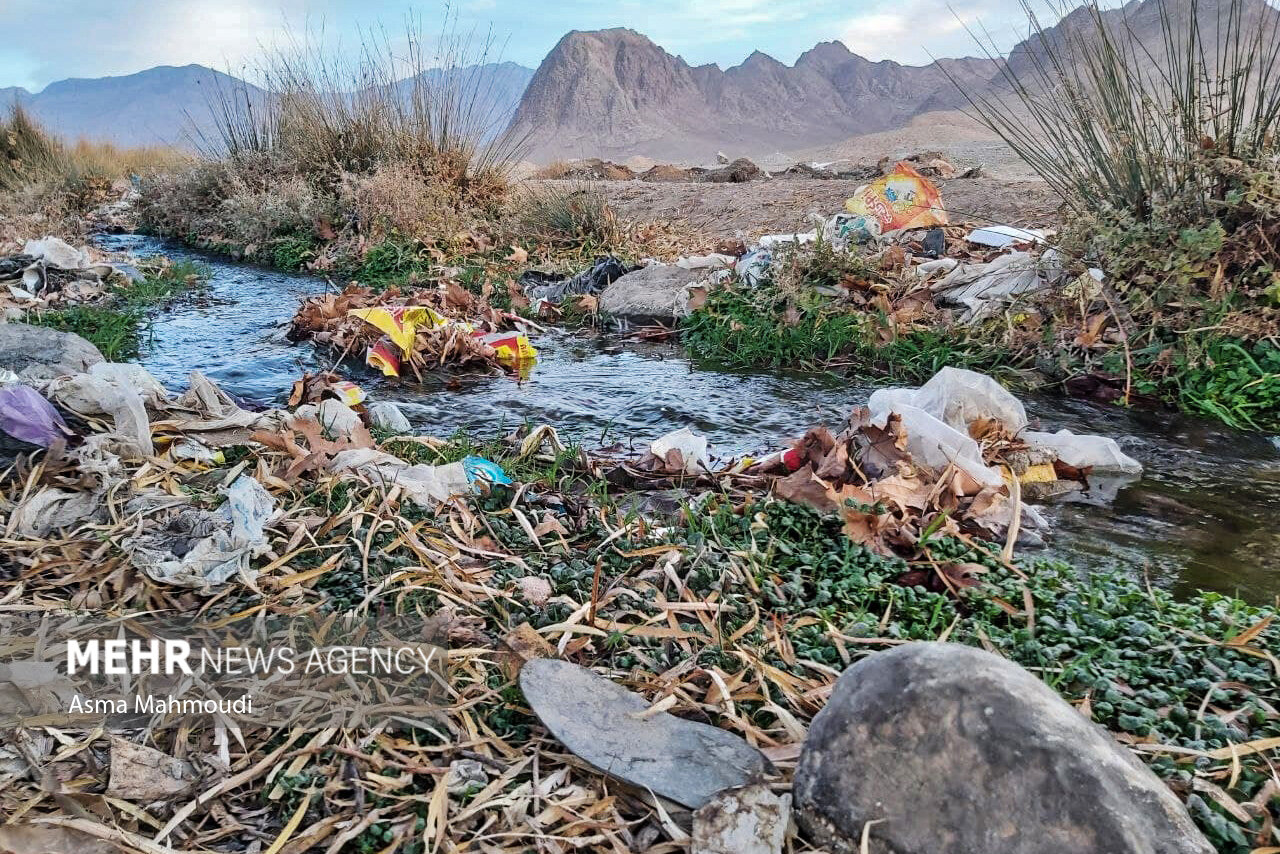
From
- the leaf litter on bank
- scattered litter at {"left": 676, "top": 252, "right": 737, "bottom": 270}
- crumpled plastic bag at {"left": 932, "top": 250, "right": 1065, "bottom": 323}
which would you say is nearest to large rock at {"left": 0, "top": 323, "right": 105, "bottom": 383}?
the leaf litter on bank

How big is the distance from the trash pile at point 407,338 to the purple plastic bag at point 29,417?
2.38m

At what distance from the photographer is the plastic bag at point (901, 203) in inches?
269

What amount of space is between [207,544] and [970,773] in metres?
1.88

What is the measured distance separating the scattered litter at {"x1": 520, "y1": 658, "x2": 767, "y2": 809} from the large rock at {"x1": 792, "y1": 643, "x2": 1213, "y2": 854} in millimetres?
162

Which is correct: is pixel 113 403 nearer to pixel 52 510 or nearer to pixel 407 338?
pixel 52 510

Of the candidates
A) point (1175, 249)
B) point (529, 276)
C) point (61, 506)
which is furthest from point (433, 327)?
point (1175, 249)

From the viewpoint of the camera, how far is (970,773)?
1.39 metres

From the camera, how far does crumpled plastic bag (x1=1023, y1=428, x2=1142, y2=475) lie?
3348mm

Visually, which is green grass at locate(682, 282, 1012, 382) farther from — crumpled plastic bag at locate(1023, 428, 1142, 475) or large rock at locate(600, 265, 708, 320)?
crumpled plastic bag at locate(1023, 428, 1142, 475)

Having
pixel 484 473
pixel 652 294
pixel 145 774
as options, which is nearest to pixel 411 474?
pixel 484 473

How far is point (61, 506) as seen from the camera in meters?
2.49

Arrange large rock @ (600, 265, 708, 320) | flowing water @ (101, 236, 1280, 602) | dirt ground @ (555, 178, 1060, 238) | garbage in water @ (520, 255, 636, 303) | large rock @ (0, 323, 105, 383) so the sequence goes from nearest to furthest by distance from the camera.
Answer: flowing water @ (101, 236, 1280, 602) → large rock @ (0, 323, 105, 383) → large rock @ (600, 265, 708, 320) → garbage in water @ (520, 255, 636, 303) → dirt ground @ (555, 178, 1060, 238)

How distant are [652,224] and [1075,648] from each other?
777 cm

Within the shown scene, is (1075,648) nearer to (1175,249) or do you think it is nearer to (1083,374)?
(1083,374)
